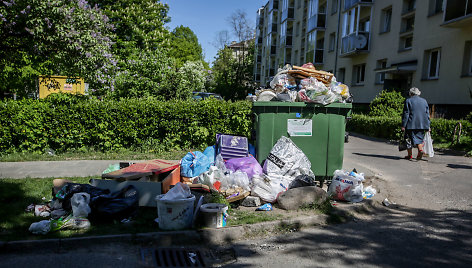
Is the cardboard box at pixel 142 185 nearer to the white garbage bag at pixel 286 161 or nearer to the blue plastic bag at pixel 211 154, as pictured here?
the blue plastic bag at pixel 211 154

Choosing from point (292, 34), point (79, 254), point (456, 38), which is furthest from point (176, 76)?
point (292, 34)

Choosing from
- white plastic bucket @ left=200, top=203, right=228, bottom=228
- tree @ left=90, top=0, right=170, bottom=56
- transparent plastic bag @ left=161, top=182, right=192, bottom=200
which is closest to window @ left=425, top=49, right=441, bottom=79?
white plastic bucket @ left=200, top=203, right=228, bottom=228

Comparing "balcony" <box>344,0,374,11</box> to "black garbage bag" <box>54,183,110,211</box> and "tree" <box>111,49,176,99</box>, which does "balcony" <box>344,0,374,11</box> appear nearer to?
"tree" <box>111,49,176,99</box>

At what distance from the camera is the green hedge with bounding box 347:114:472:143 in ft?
36.5

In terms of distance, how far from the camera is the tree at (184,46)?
155ft

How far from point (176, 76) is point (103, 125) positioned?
9.66 ft

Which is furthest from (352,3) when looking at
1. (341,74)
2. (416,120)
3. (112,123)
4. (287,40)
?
(112,123)

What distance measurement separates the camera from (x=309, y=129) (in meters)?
6.14

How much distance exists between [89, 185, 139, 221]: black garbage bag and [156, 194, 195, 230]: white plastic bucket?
570 mm

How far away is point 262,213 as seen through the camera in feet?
15.4

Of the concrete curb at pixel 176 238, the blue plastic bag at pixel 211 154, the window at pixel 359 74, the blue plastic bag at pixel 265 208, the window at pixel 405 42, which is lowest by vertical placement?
the concrete curb at pixel 176 238

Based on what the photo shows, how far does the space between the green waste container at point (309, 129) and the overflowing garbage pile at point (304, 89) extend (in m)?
0.15

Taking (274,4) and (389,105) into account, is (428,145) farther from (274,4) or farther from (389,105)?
(274,4)

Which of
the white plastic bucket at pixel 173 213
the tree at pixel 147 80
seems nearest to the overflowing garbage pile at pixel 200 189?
the white plastic bucket at pixel 173 213
